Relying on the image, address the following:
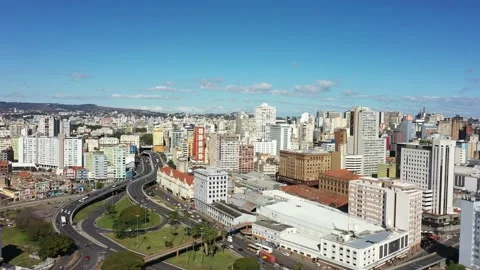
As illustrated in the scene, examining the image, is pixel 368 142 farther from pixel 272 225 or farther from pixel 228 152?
pixel 272 225

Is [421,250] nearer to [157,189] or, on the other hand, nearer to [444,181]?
[444,181]

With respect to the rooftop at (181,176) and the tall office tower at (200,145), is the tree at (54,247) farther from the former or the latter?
the tall office tower at (200,145)

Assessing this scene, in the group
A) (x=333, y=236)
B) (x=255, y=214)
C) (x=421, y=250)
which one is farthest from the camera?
(x=255, y=214)

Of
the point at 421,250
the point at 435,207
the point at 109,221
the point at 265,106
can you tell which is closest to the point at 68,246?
the point at 109,221

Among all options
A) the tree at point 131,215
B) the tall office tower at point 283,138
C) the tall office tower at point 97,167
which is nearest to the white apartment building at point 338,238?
the tree at point 131,215

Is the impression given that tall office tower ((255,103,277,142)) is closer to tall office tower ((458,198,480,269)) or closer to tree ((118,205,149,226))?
tree ((118,205,149,226))

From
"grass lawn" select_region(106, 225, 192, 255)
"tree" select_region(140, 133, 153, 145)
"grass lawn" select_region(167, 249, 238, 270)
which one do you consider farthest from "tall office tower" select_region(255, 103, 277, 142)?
"grass lawn" select_region(167, 249, 238, 270)

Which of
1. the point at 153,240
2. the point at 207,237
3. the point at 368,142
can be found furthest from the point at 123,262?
the point at 368,142
